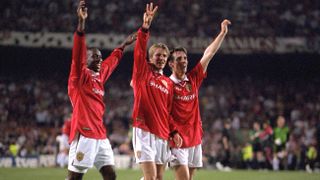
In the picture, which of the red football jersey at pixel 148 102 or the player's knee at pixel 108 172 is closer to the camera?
the red football jersey at pixel 148 102

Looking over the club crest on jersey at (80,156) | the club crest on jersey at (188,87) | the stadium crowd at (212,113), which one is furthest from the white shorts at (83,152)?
the stadium crowd at (212,113)

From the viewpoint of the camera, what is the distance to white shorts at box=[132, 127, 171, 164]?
7.42 m

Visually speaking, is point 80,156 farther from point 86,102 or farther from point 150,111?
point 150,111

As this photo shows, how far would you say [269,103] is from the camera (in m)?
26.1

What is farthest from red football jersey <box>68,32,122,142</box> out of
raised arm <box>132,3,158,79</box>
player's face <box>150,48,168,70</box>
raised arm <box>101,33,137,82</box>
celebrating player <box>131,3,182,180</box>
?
player's face <box>150,48,168,70</box>

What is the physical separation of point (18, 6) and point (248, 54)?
10.5 meters

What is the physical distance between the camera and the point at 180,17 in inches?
1095

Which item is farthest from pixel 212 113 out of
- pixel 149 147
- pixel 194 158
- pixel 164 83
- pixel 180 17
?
pixel 149 147

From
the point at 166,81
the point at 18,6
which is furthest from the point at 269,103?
the point at 166,81

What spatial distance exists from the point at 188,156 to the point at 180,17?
20207 mm

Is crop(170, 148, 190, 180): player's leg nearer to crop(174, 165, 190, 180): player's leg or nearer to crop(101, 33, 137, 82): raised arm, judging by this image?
crop(174, 165, 190, 180): player's leg

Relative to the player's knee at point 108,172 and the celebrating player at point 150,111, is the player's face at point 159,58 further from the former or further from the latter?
the player's knee at point 108,172

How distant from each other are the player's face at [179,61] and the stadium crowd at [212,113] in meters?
12.7

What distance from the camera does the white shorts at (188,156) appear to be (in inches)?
306
